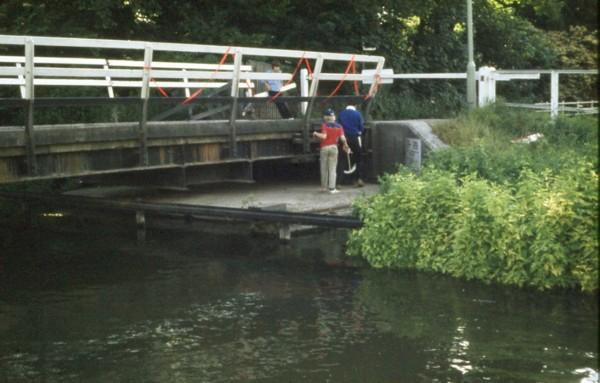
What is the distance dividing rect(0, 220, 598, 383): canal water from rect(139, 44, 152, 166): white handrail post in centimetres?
161

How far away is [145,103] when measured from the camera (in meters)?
16.4

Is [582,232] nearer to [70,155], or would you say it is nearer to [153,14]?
[70,155]

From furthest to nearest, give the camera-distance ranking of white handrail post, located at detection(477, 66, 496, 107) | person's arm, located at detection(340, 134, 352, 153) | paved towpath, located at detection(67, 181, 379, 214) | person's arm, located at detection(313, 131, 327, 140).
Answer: white handrail post, located at detection(477, 66, 496, 107) → person's arm, located at detection(340, 134, 352, 153) → person's arm, located at detection(313, 131, 327, 140) → paved towpath, located at detection(67, 181, 379, 214)

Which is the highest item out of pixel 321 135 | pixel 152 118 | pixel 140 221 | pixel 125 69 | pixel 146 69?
pixel 125 69

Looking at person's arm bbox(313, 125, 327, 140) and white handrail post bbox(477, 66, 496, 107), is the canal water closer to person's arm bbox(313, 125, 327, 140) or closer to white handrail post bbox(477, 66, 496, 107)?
person's arm bbox(313, 125, 327, 140)

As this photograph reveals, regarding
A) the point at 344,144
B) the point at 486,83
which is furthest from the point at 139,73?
the point at 486,83

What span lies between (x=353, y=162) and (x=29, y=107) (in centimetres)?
891

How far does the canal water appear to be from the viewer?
9.77 m

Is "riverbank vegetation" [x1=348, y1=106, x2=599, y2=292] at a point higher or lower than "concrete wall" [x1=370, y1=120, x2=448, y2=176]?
lower

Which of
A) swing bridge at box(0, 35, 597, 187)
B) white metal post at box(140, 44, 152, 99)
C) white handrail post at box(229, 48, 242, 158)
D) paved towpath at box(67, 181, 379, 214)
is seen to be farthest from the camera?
paved towpath at box(67, 181, 379, 214)

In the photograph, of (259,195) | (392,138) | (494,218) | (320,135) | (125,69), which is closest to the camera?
(494,218)

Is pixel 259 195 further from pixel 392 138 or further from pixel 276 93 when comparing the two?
pixel 392 138

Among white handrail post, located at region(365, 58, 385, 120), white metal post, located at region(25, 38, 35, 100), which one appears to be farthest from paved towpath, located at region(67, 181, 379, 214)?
white metal post, located at region(25, 38, 35, 100)

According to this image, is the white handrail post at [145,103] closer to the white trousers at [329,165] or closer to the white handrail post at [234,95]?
the white handrail post at [234,95]
